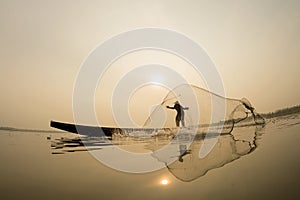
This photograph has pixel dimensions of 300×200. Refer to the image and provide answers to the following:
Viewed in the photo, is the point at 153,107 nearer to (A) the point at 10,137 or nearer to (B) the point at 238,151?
(B) the point at 238,151

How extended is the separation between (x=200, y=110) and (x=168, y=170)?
0.62 metres

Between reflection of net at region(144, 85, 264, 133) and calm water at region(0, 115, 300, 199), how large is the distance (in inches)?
6.8

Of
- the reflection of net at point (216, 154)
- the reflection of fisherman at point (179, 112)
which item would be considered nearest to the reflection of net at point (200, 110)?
the reflection of fisherman at point (179, 112)

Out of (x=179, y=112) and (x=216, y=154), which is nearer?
(x=179, y=112)

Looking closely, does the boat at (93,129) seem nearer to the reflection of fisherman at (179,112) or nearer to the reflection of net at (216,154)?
the reflection of fisherman at (179,112)

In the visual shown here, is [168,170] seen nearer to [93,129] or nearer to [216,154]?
[216,154]

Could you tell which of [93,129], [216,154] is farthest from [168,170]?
[93,129]

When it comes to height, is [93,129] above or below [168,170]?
above

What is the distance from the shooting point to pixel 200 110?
2252 millimetres

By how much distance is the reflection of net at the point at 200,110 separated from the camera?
2.21m

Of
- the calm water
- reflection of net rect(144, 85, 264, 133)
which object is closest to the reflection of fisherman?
reflection of net rect(144, 85, 264, 133)

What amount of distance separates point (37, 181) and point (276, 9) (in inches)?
90.6

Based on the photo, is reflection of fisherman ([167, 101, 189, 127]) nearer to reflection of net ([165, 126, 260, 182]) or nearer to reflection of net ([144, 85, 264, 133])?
reflection of net ([144, 85, 264, 133])

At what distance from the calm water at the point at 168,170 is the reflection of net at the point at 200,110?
0.17 m
